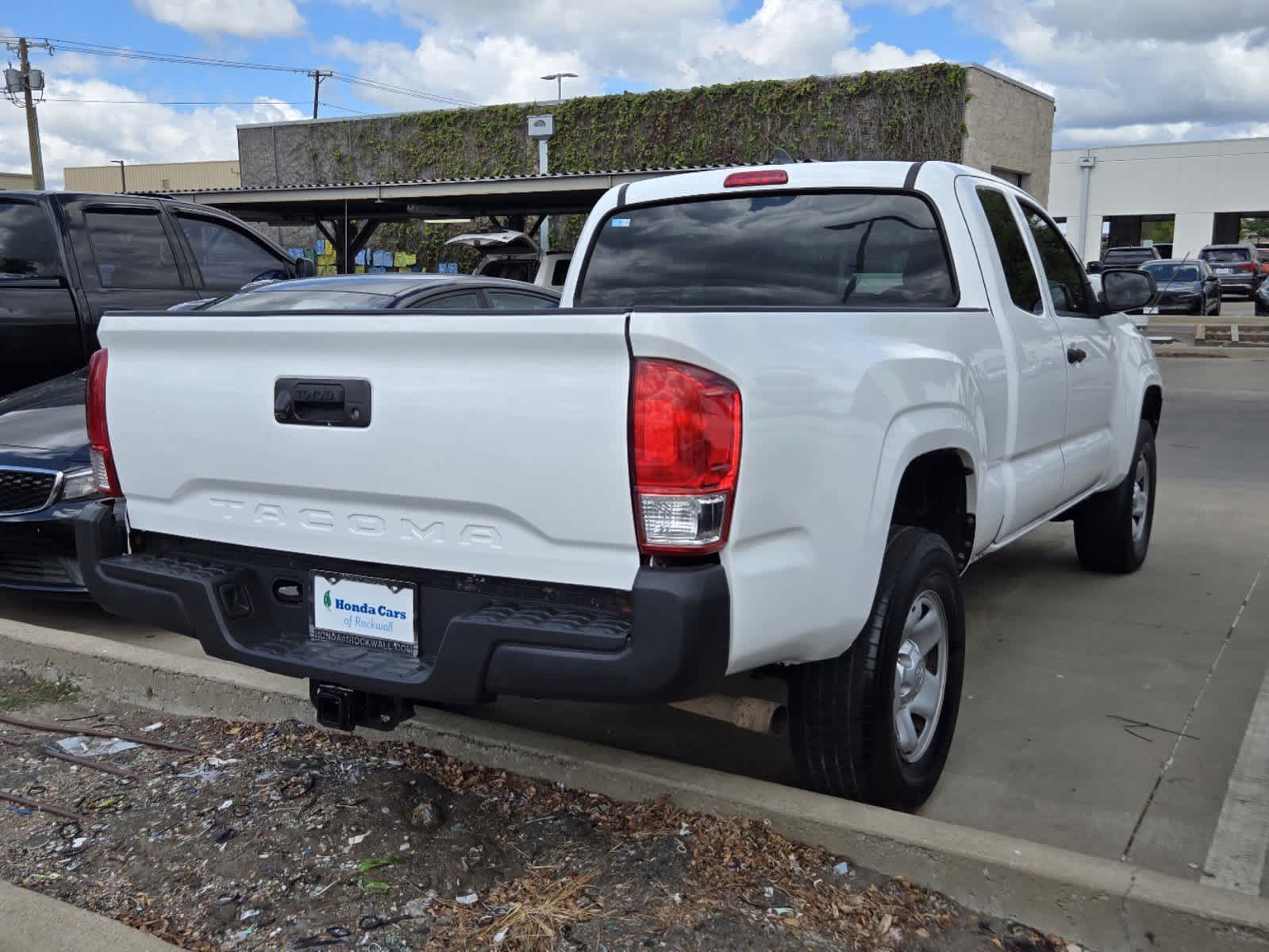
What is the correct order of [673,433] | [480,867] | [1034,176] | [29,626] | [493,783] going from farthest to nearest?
[1034,176], [29,626], [493,783], [480,867], [673,433]

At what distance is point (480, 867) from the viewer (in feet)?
10.5

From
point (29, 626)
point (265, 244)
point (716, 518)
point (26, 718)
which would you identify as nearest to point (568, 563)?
point (716, 518)

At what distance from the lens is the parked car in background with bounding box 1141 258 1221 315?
30250mm

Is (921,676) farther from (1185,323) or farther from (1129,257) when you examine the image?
(1129,257)

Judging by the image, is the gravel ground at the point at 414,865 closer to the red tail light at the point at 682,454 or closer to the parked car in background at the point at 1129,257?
the red tail light at the point at 682,454

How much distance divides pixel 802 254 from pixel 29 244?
528 cm

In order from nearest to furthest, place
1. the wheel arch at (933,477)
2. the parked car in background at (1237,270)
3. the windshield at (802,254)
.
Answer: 1. the wheel arch at (933,477)
2. the windshield at (802,254)
3. the parked car in background at (1237,270)

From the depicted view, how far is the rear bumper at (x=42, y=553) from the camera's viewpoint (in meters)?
5.26

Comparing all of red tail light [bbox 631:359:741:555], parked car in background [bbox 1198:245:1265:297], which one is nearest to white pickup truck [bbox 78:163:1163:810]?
red tail light [bbox 631:359:741:555]

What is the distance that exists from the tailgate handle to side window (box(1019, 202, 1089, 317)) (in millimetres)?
3190

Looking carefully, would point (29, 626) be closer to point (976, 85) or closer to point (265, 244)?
point (265, 244)

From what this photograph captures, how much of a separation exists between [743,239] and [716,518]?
201cm

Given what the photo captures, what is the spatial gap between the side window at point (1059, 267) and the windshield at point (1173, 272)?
89.2ft

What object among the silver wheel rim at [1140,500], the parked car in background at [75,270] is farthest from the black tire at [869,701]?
the parked car in background at [75,270]
